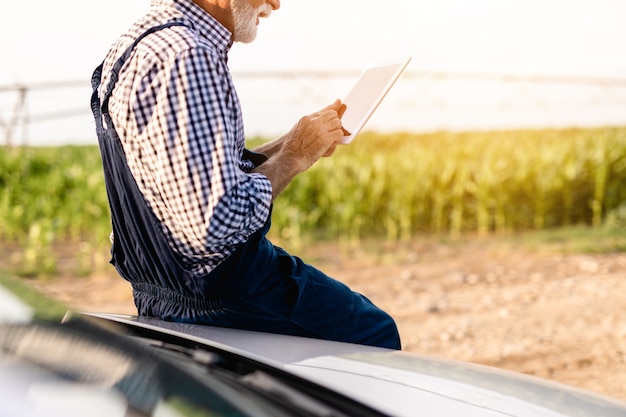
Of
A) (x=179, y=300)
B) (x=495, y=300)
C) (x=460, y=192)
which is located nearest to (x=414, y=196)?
(x=460, y=192)

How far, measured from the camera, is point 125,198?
184cm

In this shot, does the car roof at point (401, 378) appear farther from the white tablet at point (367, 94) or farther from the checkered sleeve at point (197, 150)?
the white tablet at point (367, 94)

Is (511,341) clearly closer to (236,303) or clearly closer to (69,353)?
(236,303)

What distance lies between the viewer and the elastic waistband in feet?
6.01

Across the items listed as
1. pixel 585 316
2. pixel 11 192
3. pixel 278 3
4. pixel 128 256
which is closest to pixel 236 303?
pixel 128 256

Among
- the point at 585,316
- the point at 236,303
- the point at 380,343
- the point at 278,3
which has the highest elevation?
the point at 278,3

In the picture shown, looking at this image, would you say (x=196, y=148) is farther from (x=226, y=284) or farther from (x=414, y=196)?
(x=414, y=196)

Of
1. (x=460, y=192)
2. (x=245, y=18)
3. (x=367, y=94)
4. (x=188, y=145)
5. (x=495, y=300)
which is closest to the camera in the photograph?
(x=188, y=145)

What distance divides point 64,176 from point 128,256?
26.8 feet

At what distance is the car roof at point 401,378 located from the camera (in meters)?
1.36

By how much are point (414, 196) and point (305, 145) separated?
6818 millimetres

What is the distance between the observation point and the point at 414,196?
8.67 metres

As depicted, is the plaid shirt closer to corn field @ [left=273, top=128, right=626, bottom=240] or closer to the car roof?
the car roof

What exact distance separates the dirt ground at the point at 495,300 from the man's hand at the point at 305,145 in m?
2.69
